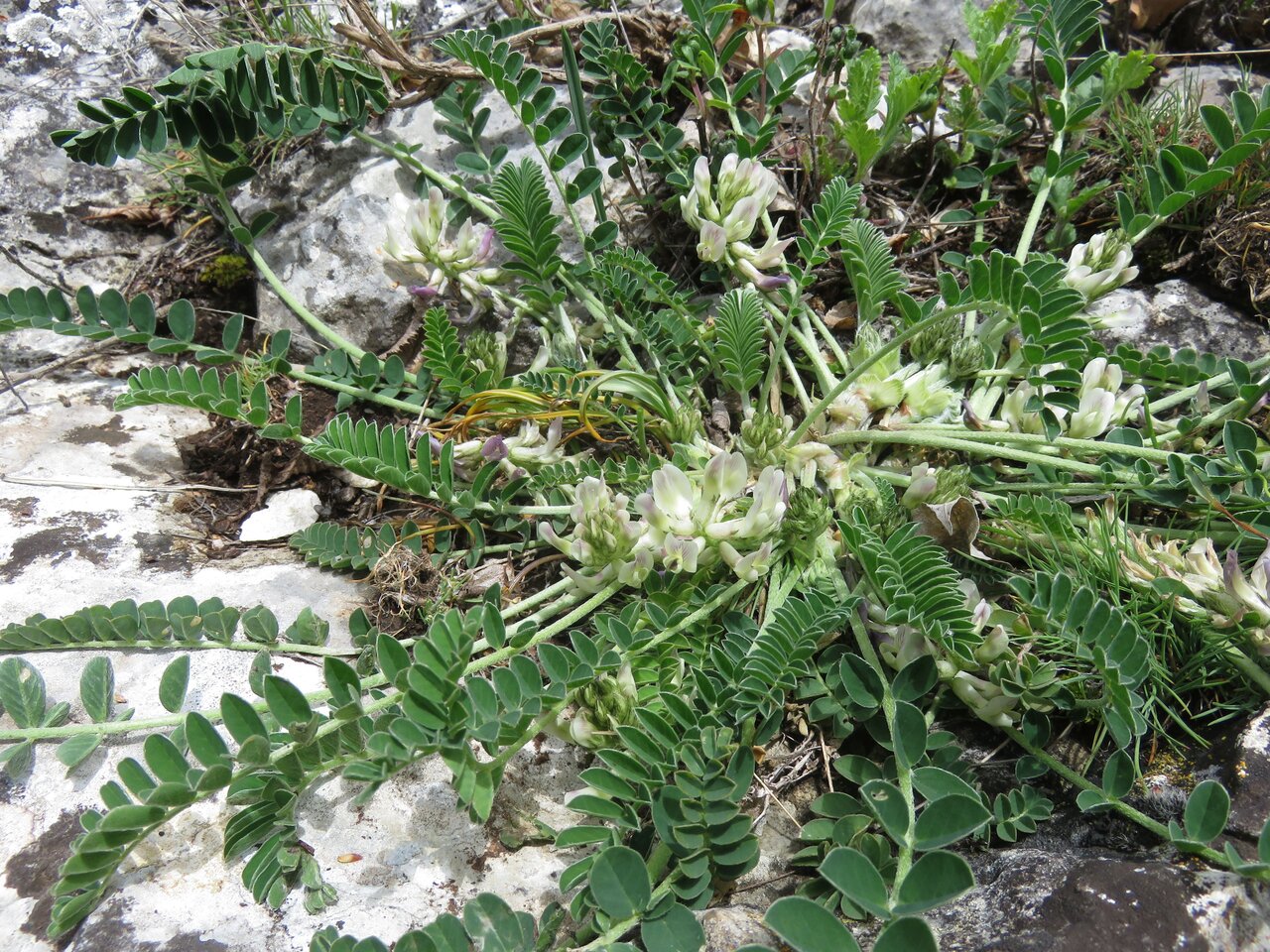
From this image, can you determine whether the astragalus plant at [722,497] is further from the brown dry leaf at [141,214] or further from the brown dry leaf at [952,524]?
the brown dry leaf at [141,214]

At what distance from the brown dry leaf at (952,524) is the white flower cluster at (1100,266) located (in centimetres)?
82

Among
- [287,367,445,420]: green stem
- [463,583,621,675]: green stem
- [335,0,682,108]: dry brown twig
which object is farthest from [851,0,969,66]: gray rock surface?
[463,583,621,675]: green stem

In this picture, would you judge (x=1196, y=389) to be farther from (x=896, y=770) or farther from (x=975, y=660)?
(x=896, y=770)

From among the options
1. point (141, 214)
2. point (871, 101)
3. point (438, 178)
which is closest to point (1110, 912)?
point (871, 101)

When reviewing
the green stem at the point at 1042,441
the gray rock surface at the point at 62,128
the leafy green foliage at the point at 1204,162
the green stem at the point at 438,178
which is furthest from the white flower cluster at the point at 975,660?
the gray rock surface at the point at 62,128

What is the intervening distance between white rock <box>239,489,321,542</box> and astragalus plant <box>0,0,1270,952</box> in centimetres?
26

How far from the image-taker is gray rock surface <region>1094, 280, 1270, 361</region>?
2637 millimetres

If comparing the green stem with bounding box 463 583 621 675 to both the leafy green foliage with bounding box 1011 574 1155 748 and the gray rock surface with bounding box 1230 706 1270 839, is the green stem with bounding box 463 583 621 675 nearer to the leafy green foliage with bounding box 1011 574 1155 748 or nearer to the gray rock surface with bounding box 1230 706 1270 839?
the leafy green foliage with bounding box 1011 574 1155 748

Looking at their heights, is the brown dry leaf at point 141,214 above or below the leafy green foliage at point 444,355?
above

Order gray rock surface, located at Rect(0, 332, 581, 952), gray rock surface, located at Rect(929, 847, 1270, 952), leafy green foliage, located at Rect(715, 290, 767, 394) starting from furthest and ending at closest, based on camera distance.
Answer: leafy green foliage, located at Rect(715, 290, 767, 394) < gray rock surface, located at Rect(0, 332, 581, 952) < gray rock surface, located at Rect(929, 847, 1270, 952)

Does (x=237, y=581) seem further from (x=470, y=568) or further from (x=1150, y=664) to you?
(x=1150, y=664)

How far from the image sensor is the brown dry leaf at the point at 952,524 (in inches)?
80.5

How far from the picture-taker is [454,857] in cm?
182

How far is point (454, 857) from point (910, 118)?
290cm
